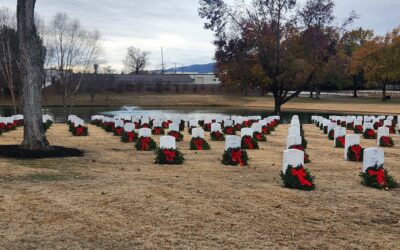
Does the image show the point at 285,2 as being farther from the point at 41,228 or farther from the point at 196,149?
the point at 41,228

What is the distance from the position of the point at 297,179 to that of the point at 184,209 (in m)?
2.43

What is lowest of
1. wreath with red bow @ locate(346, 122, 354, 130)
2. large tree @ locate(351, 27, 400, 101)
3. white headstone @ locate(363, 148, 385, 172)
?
wreath with red bow @ locate(346, 122, 354, 130)

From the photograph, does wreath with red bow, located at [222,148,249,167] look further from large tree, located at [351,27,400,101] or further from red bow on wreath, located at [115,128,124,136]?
large tree, located at [351,27,400,101]

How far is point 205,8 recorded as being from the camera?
31.4m

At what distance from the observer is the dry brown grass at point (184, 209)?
5359mm

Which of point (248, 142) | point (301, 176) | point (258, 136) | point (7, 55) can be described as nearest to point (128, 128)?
point (248, 142)

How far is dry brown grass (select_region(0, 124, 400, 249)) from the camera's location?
5.36 m

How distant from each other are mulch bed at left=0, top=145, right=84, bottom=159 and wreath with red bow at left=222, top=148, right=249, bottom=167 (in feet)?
11.8

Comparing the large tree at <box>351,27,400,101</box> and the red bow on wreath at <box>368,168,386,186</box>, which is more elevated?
the large tree at <box>351,27,400,101</box>

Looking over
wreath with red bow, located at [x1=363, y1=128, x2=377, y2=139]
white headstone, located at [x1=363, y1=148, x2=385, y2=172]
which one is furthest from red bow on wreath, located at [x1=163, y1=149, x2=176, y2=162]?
wreath with red bow, located at [x1=363, y1=128, x2=377, y2=139]

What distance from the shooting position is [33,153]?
11.1 m

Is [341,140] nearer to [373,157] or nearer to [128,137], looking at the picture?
[373,157]

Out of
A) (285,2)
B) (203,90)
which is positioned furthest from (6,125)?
(203,90)

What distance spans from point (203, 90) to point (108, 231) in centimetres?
7834
